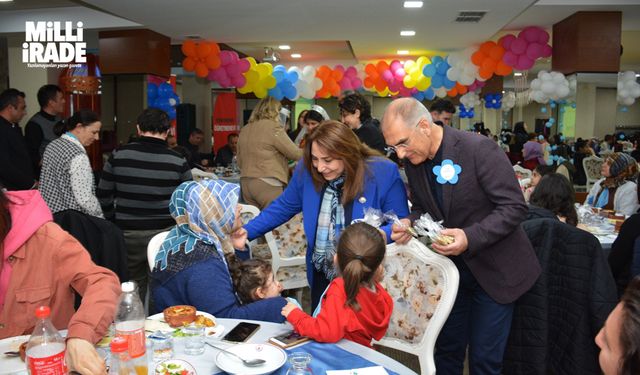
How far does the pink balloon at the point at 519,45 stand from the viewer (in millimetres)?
9019

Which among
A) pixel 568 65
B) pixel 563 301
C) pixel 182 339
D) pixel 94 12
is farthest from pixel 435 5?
pixel 182 339

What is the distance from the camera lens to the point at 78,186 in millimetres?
3682

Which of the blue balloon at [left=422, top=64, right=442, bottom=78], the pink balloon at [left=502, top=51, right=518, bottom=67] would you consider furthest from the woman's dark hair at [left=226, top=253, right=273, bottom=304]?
the blue balloon at [left=422, top=64, right=442, bottom=78]

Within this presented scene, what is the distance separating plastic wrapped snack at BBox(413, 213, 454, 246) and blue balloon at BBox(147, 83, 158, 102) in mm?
8280

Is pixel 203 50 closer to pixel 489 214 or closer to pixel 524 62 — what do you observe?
pixel 524 62

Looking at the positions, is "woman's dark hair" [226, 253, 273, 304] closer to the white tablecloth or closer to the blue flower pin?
the white tablecloth

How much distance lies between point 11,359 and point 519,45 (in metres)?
9.12

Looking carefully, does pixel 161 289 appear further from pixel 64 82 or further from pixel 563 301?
pixel 64 82

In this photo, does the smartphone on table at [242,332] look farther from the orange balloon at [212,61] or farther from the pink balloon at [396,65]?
the pink balloon at [396,65]

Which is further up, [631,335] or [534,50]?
[534,50]

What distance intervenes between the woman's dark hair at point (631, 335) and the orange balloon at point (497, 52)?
9.04 metres

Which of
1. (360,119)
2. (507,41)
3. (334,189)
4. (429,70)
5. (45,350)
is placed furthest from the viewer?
(429,70)

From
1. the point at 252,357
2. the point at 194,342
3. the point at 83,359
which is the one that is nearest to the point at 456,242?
the point at 252,357

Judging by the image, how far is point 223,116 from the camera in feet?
49.2
